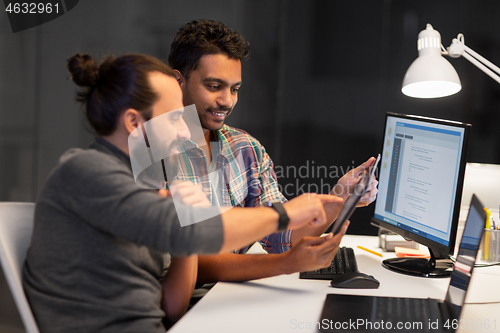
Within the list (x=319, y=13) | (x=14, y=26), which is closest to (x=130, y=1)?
(x=14, y=26)

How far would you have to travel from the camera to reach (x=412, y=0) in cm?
248

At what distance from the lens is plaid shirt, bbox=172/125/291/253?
1570mm

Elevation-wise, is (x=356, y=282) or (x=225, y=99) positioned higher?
(x=225, y=99)

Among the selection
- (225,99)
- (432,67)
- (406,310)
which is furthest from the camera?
(225,99)

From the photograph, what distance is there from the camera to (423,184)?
1.27 meters

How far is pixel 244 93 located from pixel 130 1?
882 millimetres

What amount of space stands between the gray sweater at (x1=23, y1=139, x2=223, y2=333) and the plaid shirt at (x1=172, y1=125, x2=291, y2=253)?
26.2 inches

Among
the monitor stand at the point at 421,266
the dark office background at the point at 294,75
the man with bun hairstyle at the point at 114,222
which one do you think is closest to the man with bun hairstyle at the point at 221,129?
the monitor stand at the point at 421,266

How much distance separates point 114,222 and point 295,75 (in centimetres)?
205

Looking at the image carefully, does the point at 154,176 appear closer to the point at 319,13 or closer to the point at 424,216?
the point at 424,216

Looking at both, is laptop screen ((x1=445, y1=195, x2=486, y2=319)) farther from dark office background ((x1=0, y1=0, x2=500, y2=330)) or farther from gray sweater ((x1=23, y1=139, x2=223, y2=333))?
dark office background ((x1=0, y1=0, x2=500, y2=330))

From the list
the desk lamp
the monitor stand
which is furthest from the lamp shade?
the monitor stand

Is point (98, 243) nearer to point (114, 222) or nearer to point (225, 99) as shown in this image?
point (114, 222)

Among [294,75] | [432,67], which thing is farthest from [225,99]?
[294,75]
